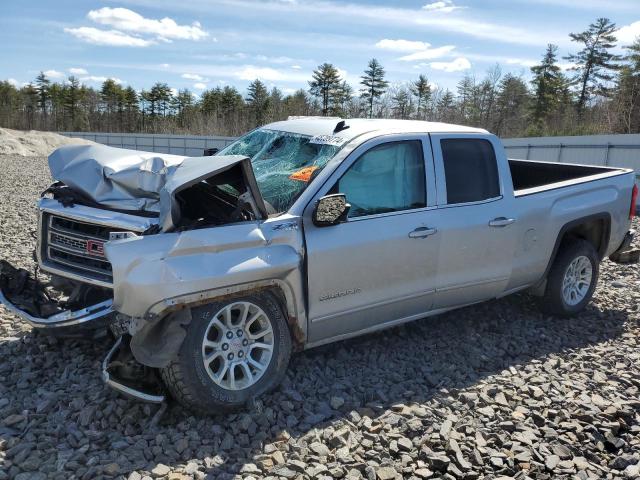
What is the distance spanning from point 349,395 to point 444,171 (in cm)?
193

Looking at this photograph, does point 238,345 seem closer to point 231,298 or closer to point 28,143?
point 231,298

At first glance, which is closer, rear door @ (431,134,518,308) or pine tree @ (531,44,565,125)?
rear door @ (431,134,518,308)

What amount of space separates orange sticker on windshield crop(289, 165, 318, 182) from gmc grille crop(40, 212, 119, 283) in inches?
52.3

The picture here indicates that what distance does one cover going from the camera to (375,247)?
13.6 ft

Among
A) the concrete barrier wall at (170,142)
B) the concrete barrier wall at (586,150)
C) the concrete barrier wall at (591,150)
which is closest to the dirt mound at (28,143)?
the concrete barrier wall at (170,142)

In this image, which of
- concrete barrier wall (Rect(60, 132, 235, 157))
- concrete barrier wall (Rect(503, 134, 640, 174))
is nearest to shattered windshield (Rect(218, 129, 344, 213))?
concrete barrier wall (Rect(503, 134, 640, 174))

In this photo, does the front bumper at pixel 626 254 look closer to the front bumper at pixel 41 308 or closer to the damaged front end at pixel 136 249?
the damaged front end at pixel 136 249

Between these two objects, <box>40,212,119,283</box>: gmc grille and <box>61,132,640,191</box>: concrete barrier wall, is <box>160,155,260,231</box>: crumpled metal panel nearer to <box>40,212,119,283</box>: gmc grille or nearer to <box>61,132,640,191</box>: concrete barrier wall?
<box>40,212,119,283</box>: gmc grille

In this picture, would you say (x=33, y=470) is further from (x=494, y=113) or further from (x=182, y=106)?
(x=182, y=106)

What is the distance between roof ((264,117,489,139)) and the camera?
451cm

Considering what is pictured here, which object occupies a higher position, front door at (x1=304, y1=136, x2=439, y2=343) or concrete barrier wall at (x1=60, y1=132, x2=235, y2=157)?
front door at (x1=304, y1=136, x2=439, y2=343)

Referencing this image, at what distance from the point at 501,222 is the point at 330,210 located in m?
1.80

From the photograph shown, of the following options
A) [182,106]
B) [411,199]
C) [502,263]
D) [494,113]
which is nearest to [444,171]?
[411,199]

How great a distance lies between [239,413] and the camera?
3732 millimetres
